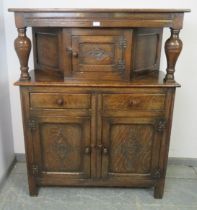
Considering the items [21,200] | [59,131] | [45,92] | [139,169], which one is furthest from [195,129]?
[21,200]

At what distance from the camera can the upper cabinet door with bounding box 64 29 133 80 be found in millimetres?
1662

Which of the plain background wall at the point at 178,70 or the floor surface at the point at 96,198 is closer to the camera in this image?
the floor surface at the point at 96,198

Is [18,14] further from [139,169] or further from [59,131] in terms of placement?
[139,169]

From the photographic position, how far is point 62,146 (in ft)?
6.18

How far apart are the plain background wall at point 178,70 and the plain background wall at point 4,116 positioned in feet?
0.17

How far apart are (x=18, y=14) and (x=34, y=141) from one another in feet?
2.81

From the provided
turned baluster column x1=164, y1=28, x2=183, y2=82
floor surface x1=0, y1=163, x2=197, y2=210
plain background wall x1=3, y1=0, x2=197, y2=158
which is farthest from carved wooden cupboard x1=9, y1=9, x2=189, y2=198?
plain background wall x1=3, y1=0, x2=197, y2=158

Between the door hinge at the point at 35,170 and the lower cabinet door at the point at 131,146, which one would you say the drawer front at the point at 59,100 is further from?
the door hinge at the point at 35,170

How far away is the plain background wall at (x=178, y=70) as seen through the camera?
2025 millimetres

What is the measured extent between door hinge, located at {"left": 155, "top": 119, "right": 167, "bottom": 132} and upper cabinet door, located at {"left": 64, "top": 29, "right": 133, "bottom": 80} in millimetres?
370

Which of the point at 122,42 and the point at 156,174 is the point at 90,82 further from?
the point at 156,174

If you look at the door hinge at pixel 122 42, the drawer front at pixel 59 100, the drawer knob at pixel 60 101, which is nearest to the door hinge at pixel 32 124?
the drawer front at pixel 59 100

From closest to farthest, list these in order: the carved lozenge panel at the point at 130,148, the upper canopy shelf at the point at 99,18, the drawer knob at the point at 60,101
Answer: the upper canopy shelf at the point at 99,18
the drawer knob at the point at 60,101
the carved lozenge panel at the point at 130,148

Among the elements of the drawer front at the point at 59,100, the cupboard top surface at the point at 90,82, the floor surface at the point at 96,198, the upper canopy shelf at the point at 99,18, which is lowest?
the floor surface at the point at 96,198
